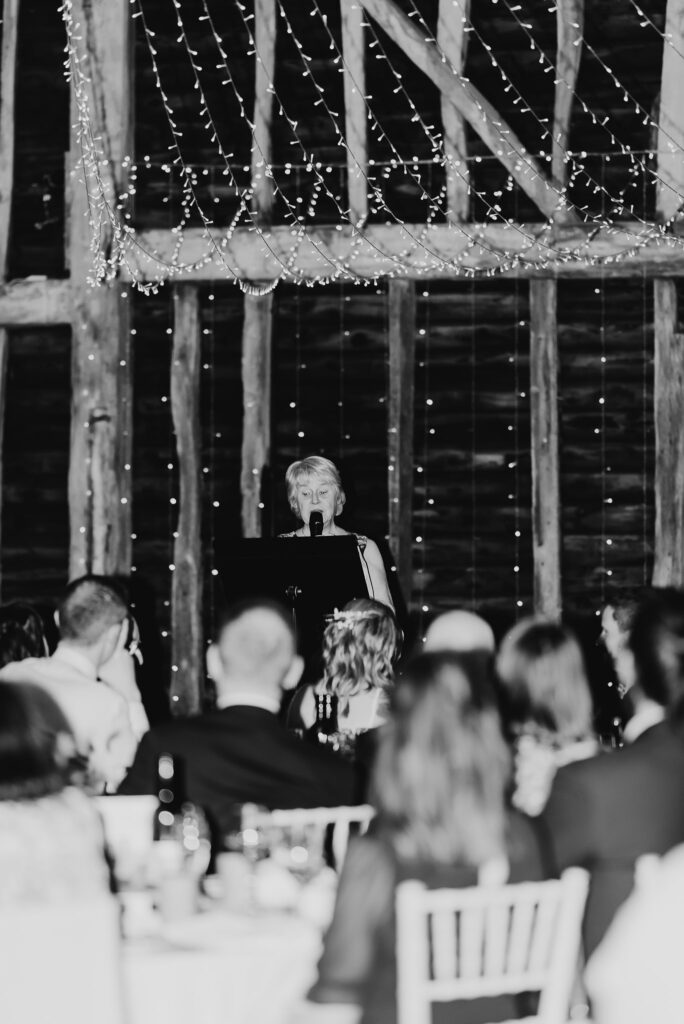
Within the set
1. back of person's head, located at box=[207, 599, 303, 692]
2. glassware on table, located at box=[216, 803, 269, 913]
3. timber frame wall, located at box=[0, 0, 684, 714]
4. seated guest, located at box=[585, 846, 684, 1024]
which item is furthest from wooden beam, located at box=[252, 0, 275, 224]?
seated guest, located at box=[585, 846, 684, 1024]

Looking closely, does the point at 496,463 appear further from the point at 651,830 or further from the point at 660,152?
the point at 651,830

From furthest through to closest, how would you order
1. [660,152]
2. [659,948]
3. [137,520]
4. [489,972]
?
1. [137,520]
2. [660,152]
3. [489,972]
4. [659,948]

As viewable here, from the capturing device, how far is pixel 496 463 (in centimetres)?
775

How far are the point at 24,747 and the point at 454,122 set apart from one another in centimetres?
589

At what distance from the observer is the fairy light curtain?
299 inches

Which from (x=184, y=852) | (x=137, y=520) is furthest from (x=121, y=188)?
(x=184, y=852)

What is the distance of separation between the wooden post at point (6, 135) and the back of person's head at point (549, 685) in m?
5.51

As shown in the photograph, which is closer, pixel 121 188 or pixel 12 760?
pixel 12 760

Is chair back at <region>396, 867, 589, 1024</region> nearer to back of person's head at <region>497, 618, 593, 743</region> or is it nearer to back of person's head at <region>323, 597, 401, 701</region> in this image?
back of person's head at <region>497, 618, 593, 743</region>

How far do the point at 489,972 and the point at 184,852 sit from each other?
82 centimetres

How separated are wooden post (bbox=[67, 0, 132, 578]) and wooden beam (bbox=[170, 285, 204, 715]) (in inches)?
10.5

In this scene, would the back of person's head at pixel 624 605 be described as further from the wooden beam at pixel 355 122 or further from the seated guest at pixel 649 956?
the wooden beam at pixel 355 122

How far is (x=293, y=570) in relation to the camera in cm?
508

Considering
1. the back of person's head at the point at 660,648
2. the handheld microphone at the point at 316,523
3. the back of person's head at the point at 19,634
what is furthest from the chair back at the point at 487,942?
the handheld microphone at the point at 316,523
